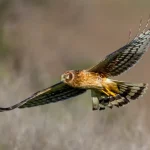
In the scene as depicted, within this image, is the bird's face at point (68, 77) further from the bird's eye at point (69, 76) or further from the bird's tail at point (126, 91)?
the bird's tail at point (126, 91)

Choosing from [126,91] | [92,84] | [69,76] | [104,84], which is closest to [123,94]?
[126,91]

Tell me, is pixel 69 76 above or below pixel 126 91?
above

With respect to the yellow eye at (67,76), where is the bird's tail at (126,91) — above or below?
below

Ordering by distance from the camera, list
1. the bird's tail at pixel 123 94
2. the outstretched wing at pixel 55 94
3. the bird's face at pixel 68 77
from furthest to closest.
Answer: the outstretched wing at pixel 55 94, the bird's tail at pixel 123 94, the bird's face at pixel 68 77

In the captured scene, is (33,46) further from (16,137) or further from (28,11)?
(16,137)

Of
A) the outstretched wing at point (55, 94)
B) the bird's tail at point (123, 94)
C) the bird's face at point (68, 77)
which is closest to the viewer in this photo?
the bird's face at point (68, 77)

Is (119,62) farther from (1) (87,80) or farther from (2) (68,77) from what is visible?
(2) (68,77)

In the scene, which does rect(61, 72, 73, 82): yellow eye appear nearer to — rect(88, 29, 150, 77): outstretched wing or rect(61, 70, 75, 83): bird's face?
rect(61, 70, 75, 83): bird's face

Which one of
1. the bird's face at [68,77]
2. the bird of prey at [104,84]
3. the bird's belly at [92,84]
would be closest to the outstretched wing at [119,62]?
the bird of prey at [104,84]

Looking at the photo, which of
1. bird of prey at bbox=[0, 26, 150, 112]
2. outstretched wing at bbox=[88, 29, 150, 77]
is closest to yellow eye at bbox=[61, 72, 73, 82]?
bird of prey at bbox=[0, 26, 150, 112]
